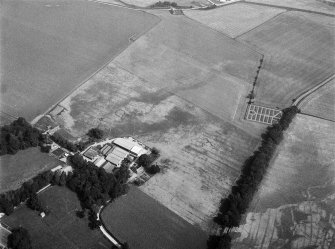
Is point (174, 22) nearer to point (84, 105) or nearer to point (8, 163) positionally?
point (84, 105)

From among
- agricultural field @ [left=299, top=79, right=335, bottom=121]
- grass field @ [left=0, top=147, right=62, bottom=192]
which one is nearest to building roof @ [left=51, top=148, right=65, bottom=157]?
grass field @ [left=0, top=147, right=62, bottom=192]

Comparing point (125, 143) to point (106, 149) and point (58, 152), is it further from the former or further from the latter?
point (58, 152)

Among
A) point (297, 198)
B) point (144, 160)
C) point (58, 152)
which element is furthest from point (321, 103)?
point (58, 152)

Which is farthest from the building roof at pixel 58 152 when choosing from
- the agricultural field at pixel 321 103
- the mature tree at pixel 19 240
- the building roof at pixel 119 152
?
the agricultural field at pixel 321 103

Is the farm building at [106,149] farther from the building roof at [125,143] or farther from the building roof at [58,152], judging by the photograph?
the building roof at [58,152]

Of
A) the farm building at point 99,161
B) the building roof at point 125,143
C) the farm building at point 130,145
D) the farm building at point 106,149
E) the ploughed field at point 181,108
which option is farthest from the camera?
the building roof at point 125,143

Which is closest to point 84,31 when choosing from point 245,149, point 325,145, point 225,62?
point 225,62

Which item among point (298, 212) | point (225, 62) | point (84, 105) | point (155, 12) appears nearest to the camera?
point (298, 212)
